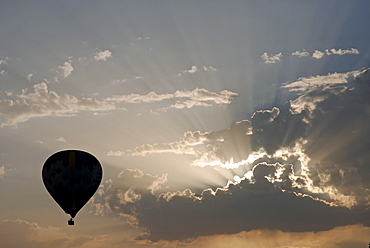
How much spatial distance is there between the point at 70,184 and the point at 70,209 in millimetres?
5874

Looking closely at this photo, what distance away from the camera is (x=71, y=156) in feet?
428

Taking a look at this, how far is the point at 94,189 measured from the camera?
444ft

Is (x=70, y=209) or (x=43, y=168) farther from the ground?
(x=43, y=168)

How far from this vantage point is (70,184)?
130 meters

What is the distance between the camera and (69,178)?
425ft

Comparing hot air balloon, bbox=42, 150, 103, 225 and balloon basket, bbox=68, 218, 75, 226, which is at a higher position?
hot air balloon, bbox=42, 150, 103, 225

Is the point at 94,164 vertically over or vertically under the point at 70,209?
over

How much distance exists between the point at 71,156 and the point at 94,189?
35.0 feet

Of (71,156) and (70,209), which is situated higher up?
(71,156)

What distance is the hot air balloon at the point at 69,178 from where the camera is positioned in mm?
129750

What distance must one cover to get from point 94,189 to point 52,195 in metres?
10.0

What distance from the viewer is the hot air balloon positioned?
130 metres

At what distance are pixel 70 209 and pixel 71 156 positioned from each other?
12.4m

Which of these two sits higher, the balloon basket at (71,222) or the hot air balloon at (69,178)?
the hot air balloon at (69,178)
